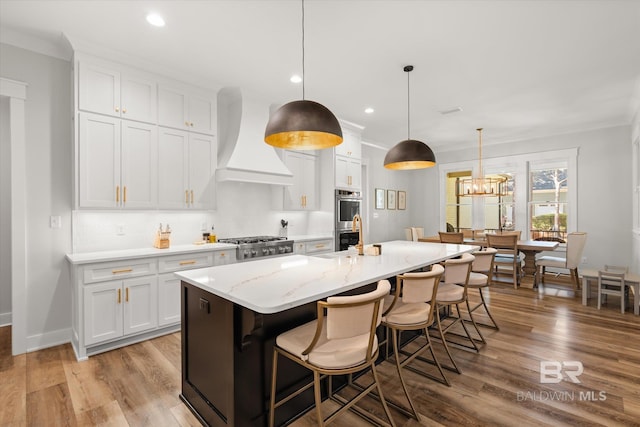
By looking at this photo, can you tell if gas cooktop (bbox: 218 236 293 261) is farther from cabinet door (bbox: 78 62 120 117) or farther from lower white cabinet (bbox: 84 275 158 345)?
cabinet door (bbox: 78 62 120 117)

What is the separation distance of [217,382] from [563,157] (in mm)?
7362

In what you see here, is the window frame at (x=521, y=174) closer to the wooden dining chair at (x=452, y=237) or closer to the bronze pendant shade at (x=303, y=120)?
the wooden dining chair at (x=452, y=237)

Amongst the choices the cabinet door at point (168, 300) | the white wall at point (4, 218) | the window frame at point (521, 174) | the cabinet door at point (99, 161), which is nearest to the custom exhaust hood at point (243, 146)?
the cabinet door at point (99, 161)

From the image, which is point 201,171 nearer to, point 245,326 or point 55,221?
point 55,221

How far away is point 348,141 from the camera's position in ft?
18.4

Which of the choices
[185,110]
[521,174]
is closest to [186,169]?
[185,110]

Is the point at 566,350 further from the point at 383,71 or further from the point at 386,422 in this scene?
the point at 383,71

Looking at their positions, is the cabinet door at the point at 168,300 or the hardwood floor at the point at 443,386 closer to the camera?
the hardwood floor at the point at 443,386

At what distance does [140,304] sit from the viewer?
10.2 feet

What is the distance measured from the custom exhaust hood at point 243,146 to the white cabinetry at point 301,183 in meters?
0.40

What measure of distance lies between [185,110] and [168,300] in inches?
85.8

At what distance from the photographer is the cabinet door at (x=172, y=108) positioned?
3561 millimetres

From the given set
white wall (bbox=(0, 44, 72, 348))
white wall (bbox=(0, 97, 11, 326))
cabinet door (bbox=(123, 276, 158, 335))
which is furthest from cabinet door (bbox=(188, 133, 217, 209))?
white wall (bbox=(0, 97, 11, 326))

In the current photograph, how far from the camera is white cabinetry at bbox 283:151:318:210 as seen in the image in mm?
4901
